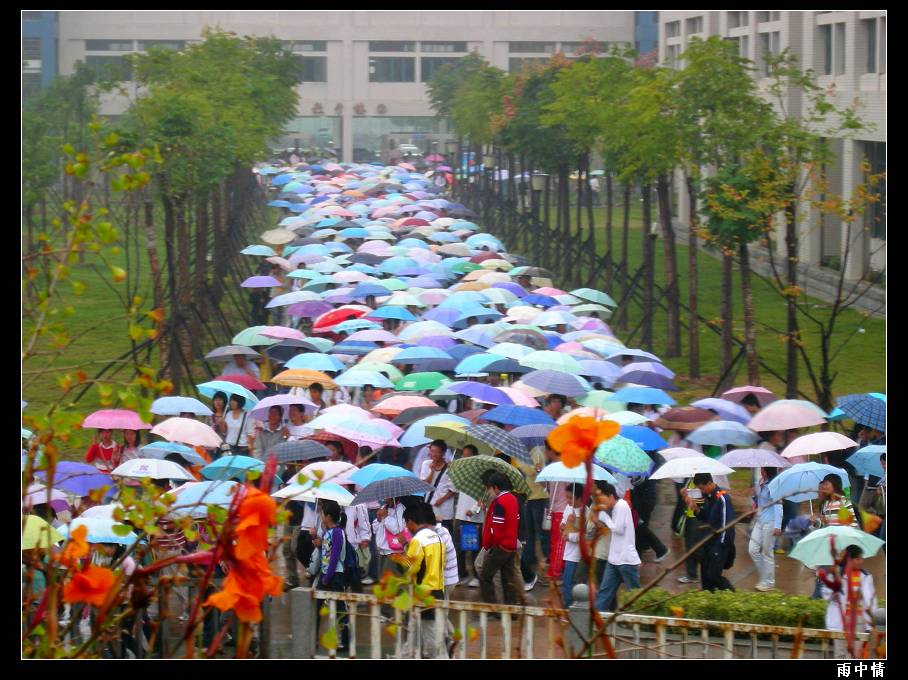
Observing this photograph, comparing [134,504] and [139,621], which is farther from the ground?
[134,504]

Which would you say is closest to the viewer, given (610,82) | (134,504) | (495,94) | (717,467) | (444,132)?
(134,504)

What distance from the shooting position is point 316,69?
62.1m

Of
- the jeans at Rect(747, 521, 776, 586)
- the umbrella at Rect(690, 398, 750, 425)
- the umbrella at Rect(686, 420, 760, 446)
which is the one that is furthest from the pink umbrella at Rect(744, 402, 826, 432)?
the jeans at Rect(747, 521, 776, 586)

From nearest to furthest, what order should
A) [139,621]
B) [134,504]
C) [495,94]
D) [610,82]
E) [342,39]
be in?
1. [134,504]
2. [139,621]
3. [610,82]
4. [495,94]
5. [342,39]

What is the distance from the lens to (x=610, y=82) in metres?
24.8

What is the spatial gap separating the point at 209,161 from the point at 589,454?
1941 cm

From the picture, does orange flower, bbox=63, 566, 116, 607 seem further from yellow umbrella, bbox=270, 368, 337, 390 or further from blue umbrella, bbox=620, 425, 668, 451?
yellow umbrella, bbox=270, 368, 337, 390

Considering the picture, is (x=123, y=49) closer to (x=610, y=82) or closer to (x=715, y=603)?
(x=610, y=82)

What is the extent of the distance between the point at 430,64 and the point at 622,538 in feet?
173

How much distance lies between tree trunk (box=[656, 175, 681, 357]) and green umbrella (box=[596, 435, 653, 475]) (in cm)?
1078

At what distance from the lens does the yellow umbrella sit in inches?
571

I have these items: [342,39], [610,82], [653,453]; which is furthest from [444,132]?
[653,453]

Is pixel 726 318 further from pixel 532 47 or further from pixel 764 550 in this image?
pixel 532 47

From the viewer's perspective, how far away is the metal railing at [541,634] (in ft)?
24.5
